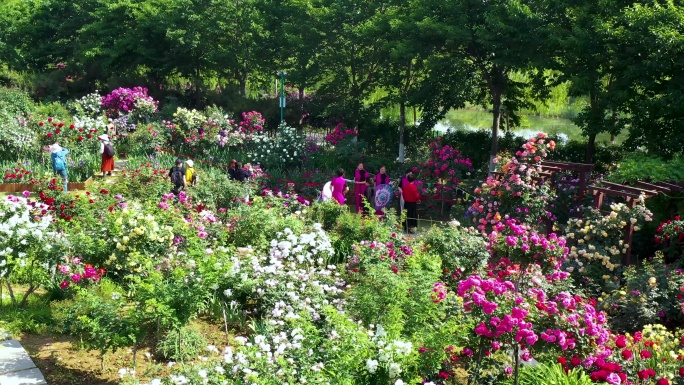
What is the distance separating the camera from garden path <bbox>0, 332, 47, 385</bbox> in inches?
227

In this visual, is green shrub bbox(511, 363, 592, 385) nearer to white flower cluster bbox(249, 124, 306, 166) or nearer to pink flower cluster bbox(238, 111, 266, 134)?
white flower cluster bbox(249, 124, 306, 166)

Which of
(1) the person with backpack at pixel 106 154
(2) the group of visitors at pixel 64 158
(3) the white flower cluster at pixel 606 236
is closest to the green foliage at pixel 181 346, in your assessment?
(3) the white flower cluster at pixel 606 236

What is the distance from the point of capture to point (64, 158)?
14.2m

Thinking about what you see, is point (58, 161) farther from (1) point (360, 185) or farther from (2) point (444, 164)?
(2) point (444, 164)

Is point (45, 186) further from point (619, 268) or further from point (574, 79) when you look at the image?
point (574, 79)

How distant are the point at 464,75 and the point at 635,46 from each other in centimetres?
545

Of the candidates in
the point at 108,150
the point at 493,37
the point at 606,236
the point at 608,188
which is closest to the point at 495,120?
the point at 493,37

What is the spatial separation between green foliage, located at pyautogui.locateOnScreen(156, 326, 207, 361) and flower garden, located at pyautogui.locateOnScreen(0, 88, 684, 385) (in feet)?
0.07

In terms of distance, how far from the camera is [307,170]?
1628cm

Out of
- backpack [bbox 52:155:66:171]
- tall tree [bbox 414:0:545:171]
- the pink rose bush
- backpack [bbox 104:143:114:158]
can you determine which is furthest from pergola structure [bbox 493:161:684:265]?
backpack [bbox 52:155:66:171]

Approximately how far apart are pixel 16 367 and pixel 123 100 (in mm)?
15971

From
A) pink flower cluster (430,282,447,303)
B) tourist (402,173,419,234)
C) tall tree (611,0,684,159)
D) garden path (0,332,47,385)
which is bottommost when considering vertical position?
tourist (402,173,419,234)

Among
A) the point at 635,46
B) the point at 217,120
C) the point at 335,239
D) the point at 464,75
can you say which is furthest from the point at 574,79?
the point at 217,120

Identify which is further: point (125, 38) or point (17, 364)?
point (125, 38)
